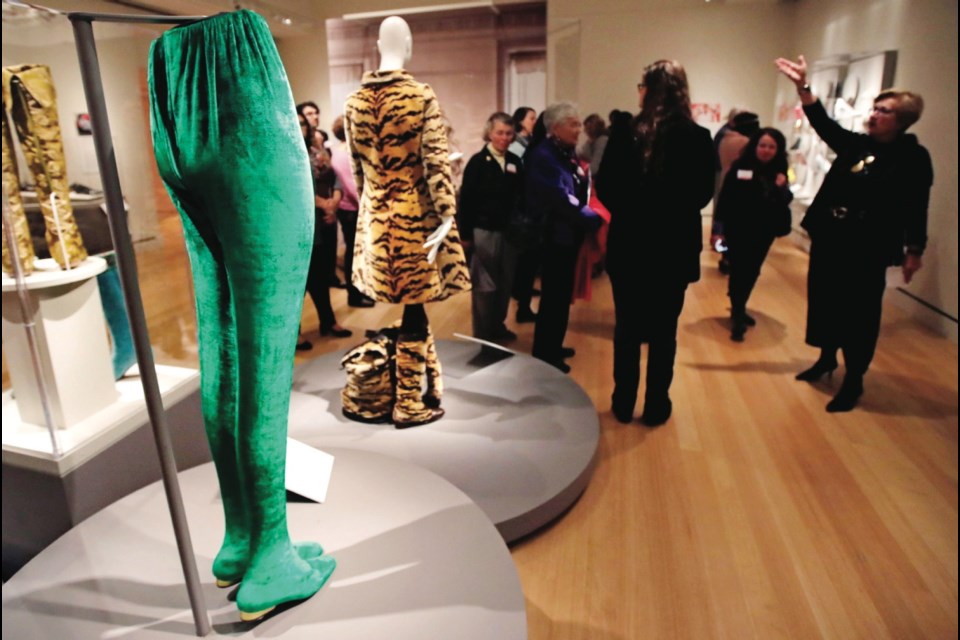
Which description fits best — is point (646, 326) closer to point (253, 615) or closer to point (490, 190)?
point (490, 190)

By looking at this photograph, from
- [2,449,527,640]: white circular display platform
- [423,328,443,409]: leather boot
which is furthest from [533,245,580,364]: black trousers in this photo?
[2,449,527,640]: white circular display platform

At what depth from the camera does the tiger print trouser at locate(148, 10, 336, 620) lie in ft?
3.23

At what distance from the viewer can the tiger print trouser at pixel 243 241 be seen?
985 millimetres

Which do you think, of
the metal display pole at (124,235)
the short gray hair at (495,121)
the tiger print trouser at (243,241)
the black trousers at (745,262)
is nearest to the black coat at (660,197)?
the short gray hair at (495,121)

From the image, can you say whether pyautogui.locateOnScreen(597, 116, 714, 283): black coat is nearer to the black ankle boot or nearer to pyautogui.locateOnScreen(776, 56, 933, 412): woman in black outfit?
pyautogui.locateOnScreen(776, 56, 933, 412): woman in black outfit

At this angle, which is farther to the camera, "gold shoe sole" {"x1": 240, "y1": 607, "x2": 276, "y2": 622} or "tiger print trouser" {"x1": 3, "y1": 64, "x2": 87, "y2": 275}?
"tiger print trouser" {"x1": 3, "y1": 64, "x2": 87, "y2": 275}

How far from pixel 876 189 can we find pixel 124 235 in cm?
262

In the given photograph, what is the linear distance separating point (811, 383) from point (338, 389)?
2466 mm

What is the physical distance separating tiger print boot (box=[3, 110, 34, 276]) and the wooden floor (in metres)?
1.35

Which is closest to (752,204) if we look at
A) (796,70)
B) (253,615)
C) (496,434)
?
(796,70)

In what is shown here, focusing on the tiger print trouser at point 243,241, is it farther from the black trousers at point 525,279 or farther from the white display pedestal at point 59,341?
the black trousers at point 525,279

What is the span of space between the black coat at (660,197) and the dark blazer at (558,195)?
0.47 metres

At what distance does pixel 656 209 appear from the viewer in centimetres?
237

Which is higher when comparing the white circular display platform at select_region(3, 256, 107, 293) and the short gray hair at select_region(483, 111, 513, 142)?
the short gray hair at select_region(483, 111, 513, 142)
